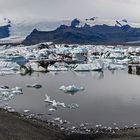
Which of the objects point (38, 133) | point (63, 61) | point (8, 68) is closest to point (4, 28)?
point (63, 61)

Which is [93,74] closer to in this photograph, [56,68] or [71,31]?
[56,68]

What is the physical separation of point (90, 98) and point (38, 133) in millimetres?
7245

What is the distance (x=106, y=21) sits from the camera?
10094cm

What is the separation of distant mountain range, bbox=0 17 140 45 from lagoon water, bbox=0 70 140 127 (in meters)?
51.0

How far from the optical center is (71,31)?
90.4 meters

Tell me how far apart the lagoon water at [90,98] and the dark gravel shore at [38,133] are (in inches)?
60.0

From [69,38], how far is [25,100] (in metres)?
77.3

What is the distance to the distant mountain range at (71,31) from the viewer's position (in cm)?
7888

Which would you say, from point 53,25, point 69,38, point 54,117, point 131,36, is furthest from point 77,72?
point 131,36

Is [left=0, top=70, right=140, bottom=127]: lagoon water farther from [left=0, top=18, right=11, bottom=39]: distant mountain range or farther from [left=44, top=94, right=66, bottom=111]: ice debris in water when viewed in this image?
[left=0, top=18, right=11, bottom=39]: distant mountain range

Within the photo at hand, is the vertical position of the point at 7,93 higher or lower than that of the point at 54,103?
lower

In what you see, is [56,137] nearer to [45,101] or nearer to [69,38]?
[45,101]

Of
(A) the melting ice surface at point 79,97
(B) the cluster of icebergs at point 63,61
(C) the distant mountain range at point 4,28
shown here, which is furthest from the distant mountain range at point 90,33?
(A) the melting ice surface at point 79,97

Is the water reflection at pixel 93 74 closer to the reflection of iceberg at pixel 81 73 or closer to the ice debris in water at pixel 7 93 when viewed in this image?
the reflection of iceberg at pixel 81 73
